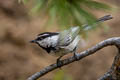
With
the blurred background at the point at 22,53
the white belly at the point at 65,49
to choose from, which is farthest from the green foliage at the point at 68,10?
the blurred background at the point at 22,53

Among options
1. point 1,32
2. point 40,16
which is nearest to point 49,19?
point 40,16

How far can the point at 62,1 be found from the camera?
82 centimetres

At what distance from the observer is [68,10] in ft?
2.70

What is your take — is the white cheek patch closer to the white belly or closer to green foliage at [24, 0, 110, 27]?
the white belly

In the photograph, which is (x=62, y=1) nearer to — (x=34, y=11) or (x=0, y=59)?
(x=34, y=11)

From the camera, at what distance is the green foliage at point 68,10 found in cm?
79

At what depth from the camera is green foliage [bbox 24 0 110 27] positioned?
789 mm

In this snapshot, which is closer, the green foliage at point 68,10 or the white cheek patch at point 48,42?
the green foliage at point 68,10

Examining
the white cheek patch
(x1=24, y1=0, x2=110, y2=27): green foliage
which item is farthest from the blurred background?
(x1=24, y1=0, x2=110, y2=27): green foliage

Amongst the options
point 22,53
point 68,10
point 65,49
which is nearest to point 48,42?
point 65,49

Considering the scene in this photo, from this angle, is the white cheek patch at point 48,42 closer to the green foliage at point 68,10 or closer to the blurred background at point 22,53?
the green foliage at point 68,10

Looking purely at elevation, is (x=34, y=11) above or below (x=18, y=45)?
above

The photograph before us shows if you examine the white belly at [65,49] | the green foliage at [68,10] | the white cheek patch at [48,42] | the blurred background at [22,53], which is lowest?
the blurred background at [22,53]

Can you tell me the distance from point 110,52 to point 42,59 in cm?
121
